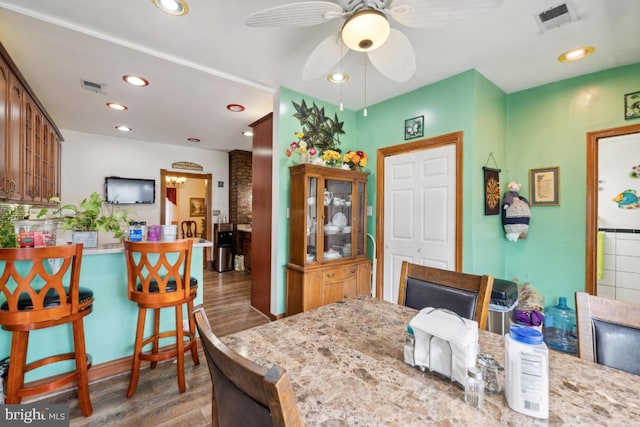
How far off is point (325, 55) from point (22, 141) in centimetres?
296

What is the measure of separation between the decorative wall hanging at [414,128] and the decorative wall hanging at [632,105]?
5.43 ft

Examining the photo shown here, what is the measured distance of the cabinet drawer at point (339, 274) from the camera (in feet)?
9.57

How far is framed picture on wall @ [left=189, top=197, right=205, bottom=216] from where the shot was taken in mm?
8008

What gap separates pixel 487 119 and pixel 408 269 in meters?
2.05

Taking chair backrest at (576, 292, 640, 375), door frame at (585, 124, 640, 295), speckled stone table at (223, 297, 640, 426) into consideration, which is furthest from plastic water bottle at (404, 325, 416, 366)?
door frame at (585, 124, 640, 295)

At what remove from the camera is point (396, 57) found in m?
1.65

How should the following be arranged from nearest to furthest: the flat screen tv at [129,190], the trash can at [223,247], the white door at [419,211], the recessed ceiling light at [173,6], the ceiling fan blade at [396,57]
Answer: the ceiling fan blade at [396,57]
the recessed ceiling light at [173,6]
the white door at [419,211]
the flat screen tv at [129,190]
the trash can at [223,247]

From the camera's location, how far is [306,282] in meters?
2.76

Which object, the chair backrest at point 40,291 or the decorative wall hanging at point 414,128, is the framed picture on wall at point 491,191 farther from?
the chair backrest at point 40,291

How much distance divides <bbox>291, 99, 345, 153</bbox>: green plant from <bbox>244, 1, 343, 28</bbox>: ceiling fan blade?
5.42 feet

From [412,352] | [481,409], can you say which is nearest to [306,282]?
[412,352]

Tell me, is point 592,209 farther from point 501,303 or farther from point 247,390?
point 247,390

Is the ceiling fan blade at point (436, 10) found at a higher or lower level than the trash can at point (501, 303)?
higher

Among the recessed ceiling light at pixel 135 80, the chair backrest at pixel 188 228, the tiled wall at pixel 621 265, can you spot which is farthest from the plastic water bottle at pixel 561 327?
the chair backrest at pixel 188 228
